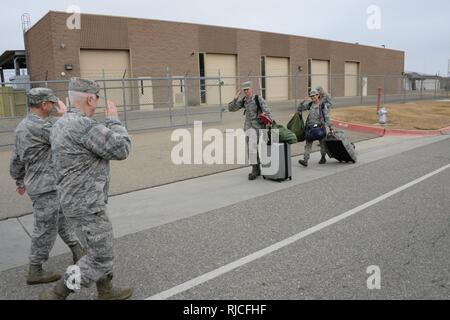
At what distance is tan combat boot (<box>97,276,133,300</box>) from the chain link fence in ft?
6.24

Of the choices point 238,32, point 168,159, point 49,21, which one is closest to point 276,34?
point 238,32

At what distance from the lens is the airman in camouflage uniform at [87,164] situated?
340 cm

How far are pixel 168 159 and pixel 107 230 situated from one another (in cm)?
718

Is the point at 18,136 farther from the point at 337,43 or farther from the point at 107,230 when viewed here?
the point at 337,43

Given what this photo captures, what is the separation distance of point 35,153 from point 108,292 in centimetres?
148

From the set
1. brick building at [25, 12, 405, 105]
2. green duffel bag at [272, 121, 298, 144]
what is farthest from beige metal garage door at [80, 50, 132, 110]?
green duffel bag at [272, 121, 298, 144]

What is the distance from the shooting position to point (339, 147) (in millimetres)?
9633

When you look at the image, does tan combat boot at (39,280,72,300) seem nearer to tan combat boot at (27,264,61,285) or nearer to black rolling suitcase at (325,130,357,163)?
tan combat boot at (27,264,61,285)

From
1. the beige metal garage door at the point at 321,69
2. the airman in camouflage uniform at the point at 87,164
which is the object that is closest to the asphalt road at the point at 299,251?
the airman in camouflage uniform at the point at 87,164

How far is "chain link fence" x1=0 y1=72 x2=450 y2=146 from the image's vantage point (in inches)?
626

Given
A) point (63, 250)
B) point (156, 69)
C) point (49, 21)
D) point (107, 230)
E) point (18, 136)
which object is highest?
point (49, 21)

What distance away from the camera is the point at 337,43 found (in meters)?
45.8

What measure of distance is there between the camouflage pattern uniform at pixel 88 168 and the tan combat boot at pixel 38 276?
89cm
